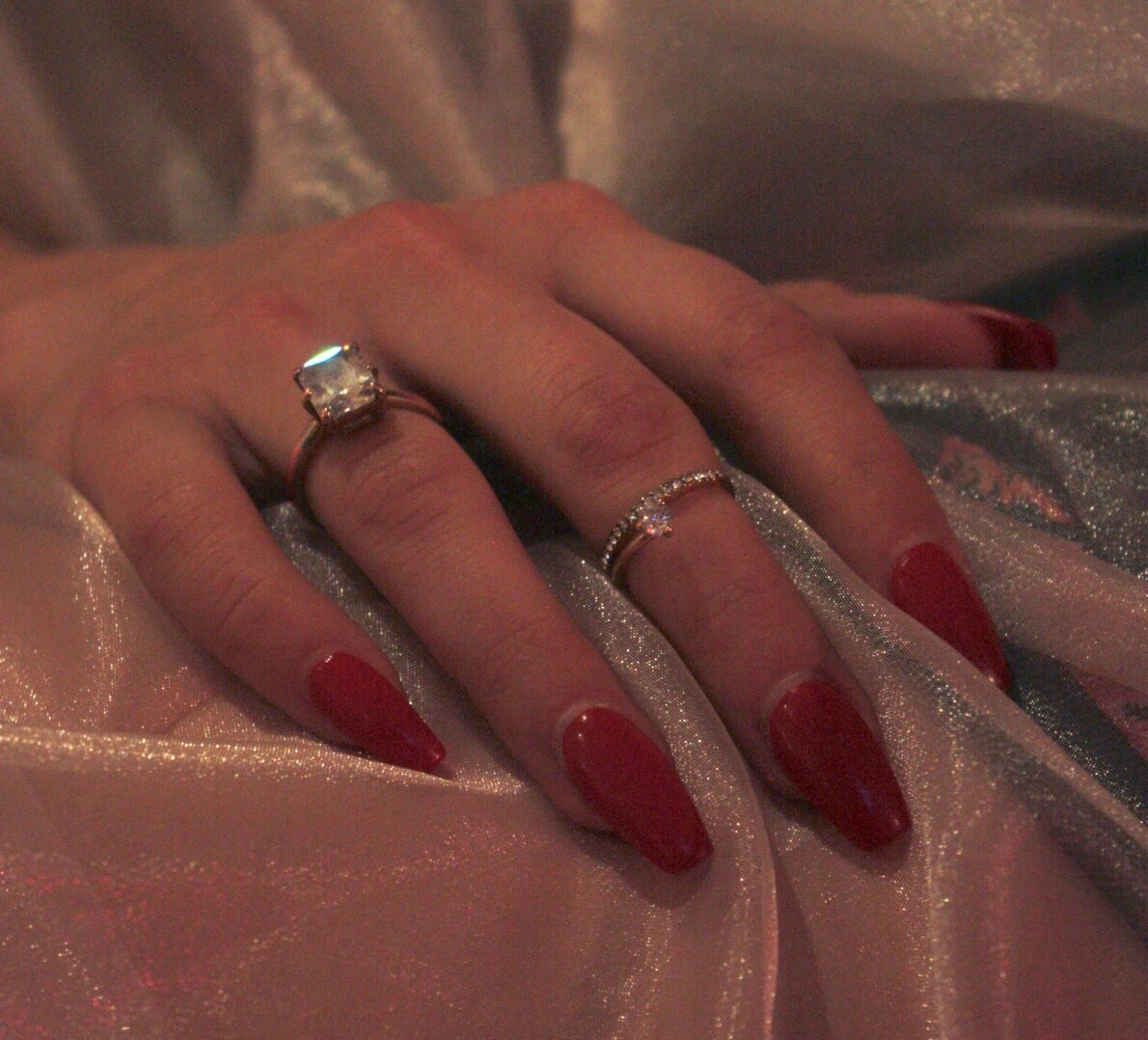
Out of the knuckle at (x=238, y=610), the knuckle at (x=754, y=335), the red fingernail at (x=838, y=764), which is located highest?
the knuckle at (x=754, y=335)

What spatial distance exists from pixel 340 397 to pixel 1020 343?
477mm

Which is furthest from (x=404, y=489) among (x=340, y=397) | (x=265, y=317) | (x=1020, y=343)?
(x=1020, y=343)

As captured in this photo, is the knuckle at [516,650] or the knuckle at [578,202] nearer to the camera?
the knuckle at [516,650]

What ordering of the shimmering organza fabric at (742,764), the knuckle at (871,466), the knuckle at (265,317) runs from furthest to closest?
the knuckle at (265,317)
the knuckle at (871,466)
the shimmering organza fabric at (742,764)

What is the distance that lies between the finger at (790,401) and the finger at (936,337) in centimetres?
12

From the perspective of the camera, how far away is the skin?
54 cm

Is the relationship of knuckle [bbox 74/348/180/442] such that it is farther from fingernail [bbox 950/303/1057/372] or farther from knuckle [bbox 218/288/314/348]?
fingernail [bbox 950/303/1057/372]

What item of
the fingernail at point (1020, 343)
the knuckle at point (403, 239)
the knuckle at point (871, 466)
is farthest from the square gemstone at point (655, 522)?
the fingernail at point (1020, 343)

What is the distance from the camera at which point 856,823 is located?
51cm

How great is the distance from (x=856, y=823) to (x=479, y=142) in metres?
0.71

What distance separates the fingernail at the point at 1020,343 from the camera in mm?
739

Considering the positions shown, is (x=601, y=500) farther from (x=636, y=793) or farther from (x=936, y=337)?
(x=936, y=337)

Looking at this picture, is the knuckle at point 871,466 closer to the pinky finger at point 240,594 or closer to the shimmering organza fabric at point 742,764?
the shimmering organza fabric at point 742,764

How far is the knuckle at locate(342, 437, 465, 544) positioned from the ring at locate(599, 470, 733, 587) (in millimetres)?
94
